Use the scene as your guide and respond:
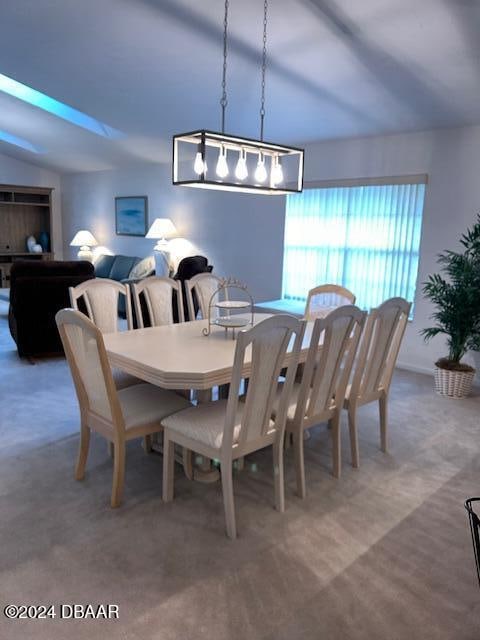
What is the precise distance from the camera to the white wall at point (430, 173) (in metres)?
4.18

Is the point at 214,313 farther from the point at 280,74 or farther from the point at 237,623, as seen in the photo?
the point at 237,623

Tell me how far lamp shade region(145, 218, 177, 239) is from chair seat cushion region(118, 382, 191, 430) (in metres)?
4.52

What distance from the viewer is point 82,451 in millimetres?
2541

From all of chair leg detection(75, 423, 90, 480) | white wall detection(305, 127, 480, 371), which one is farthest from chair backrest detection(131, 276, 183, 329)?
white wall detection(305, 127, 480, 371)

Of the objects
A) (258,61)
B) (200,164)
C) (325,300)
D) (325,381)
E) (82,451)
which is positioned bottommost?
(82,451)

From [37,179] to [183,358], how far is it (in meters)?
8.15

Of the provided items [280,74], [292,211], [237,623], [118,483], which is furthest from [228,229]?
[237,623]

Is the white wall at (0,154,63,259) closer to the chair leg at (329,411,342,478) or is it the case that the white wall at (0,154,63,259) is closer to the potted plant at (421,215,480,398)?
the potted plant at (421,215,480,398)

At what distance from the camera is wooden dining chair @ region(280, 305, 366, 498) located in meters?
2.29

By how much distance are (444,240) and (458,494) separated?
8.45ft

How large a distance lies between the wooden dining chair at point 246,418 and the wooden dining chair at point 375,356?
1.68 ft

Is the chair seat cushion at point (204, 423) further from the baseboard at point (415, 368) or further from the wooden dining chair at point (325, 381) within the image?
the baseboard at point (415, 368)

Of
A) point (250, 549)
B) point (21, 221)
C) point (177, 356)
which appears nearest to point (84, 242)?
point (21, 221)

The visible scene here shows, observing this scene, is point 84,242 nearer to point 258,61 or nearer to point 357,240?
point 357,240
